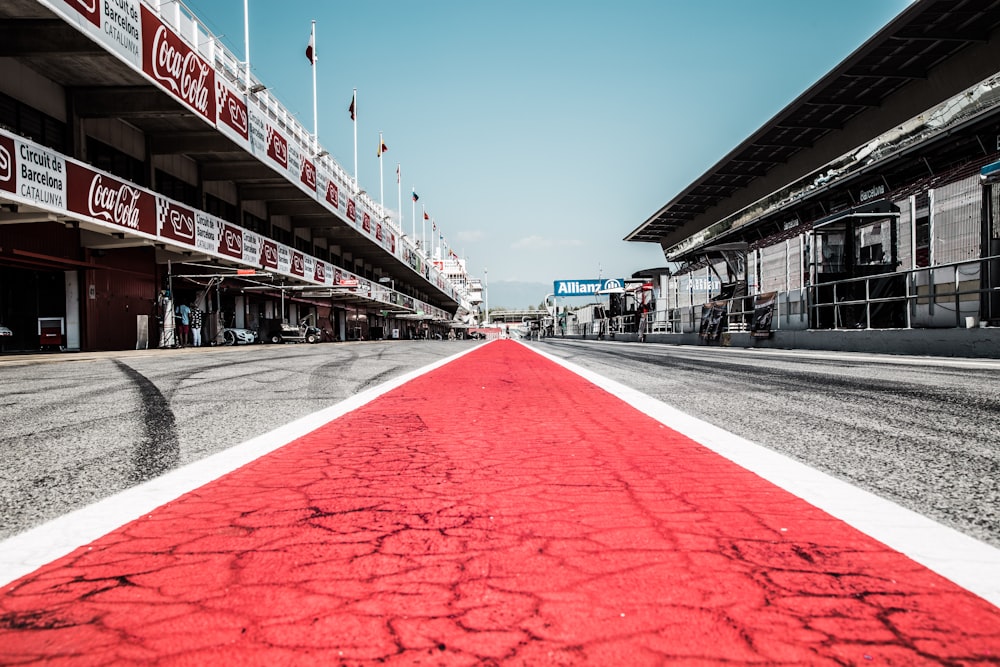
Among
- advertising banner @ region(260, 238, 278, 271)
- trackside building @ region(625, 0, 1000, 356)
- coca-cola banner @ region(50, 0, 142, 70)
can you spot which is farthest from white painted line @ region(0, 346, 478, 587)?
advertising banner @ region(260, 238, 278, 271)

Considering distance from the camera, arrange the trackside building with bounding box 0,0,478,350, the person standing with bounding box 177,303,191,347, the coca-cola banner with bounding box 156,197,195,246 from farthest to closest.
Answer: the person standing with bounding box 177,303,191,347, the coca-cola banner with bounding box 156,197,195,246, the trackside building with bounding box 0,0,478,350

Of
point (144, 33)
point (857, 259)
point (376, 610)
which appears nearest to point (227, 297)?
point (144, 33)

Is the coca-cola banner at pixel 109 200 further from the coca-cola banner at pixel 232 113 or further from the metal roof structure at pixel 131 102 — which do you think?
the coca-cola banner at pixel 232 113

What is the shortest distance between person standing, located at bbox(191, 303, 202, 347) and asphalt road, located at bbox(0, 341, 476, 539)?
18290mm

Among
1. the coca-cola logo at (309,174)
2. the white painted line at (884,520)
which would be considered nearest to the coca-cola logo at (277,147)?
the coca-cola logo at (309,174)

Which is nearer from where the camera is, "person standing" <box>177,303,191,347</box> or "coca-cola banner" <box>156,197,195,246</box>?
"coca-cola banner" <box>156,197,195,246</box>

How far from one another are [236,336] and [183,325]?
3730 millimetres

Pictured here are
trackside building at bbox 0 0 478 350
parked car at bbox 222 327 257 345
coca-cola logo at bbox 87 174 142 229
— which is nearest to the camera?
trackside building at bbox 0 0 478 350

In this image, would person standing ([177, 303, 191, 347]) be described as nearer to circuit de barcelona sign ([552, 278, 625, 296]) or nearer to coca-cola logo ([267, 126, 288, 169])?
coca-cola logo ([267, 126, 288, 169])

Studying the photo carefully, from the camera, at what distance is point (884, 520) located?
1.63 m

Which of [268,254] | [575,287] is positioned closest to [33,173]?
[268,254]

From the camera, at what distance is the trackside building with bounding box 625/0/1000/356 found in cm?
1141

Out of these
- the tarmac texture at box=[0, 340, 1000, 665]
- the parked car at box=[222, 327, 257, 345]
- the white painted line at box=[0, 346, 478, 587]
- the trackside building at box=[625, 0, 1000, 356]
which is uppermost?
the trackside building at box=[625, 0, 1000, 356]

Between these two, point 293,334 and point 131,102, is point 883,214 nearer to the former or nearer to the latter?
point 131,102
